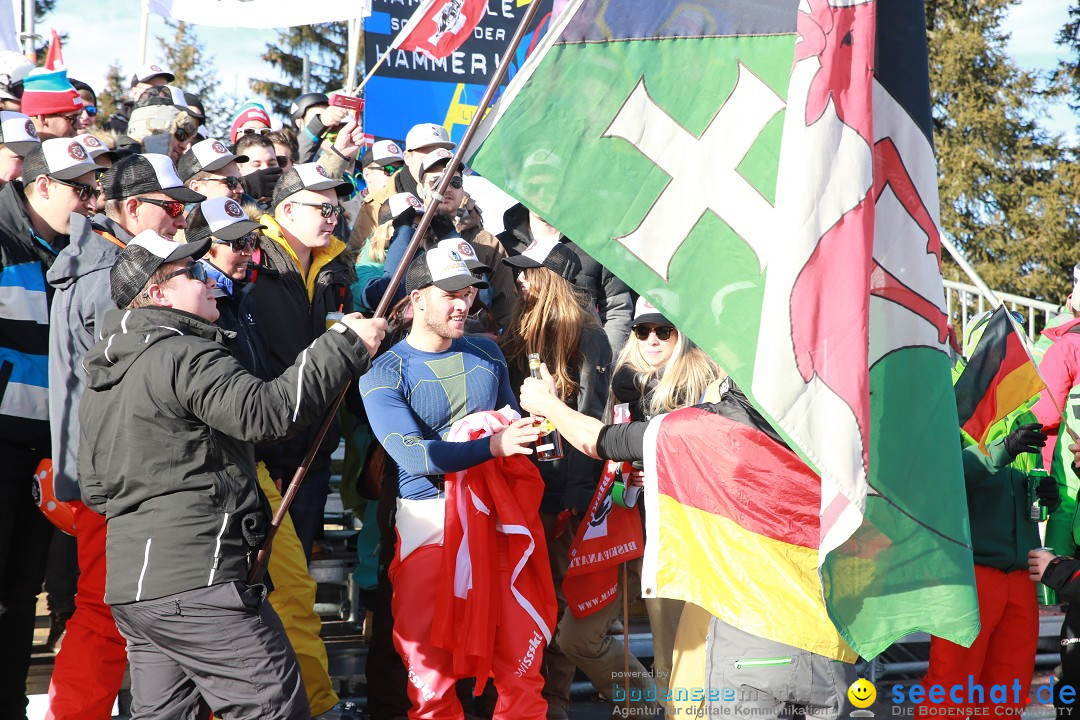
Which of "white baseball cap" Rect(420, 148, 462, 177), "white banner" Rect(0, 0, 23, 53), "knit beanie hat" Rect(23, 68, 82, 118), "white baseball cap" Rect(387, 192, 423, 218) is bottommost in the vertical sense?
"white baseball cap" Rect(387, 192, 423, 218)

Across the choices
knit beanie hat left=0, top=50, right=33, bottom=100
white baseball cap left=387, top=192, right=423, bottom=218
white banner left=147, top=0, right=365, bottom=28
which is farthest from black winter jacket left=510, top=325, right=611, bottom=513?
white banner left=147, top=0, right=365, bottom=28

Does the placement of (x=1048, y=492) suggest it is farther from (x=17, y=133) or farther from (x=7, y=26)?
(x=7, y=26)

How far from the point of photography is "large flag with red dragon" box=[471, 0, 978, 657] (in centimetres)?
342

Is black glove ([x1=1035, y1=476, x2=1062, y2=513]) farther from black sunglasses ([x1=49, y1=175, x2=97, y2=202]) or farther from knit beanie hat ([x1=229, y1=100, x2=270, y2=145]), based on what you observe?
knit beanie hat ([x1=229, y1=100, x2=270, y2=145])

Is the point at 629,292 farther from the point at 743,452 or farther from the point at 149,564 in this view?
the point at 149,564

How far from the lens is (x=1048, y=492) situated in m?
5.48

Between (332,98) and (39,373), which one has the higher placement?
(332,98)

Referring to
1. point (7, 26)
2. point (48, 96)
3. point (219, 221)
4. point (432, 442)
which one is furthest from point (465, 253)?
point (7, 26)

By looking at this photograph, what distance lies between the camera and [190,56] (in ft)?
75.3

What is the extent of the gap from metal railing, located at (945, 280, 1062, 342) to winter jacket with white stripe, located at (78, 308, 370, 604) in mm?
7104

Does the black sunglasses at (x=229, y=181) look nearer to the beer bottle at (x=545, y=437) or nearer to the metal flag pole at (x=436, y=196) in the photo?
the beer bottle at (x=545, y=437)

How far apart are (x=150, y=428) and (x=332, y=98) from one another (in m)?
5.99

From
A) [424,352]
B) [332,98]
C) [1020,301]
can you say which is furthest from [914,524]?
[1020,301]

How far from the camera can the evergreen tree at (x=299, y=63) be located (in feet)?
90.9
